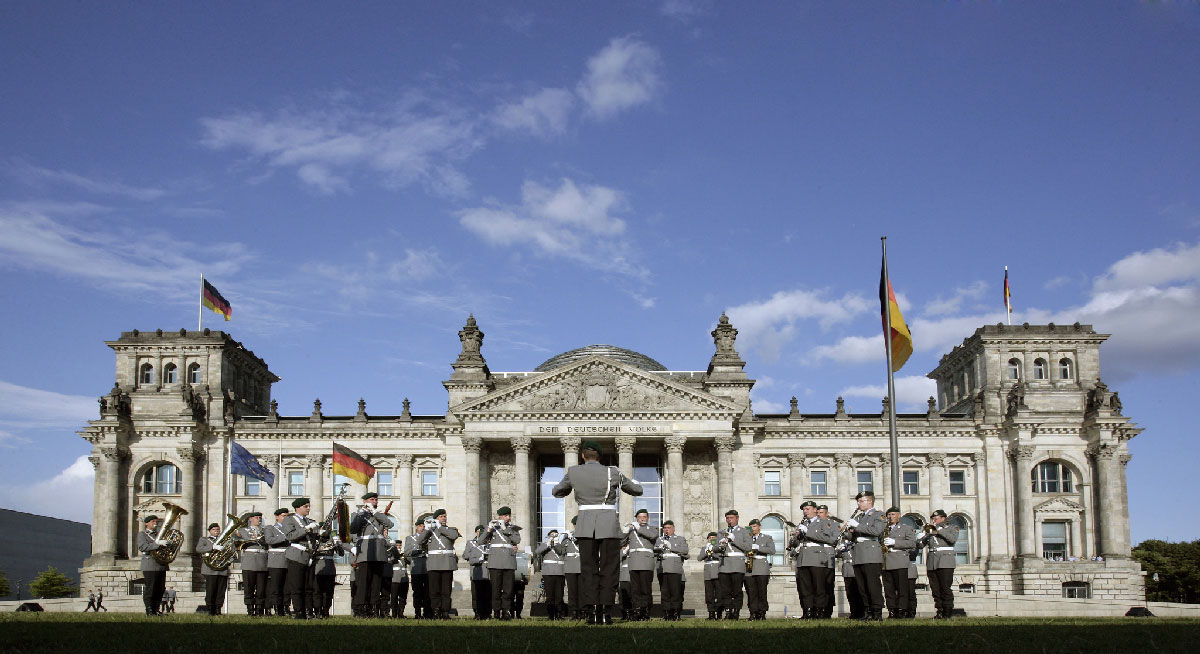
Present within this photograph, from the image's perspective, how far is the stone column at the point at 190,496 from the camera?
61.3m

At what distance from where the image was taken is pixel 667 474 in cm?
5891

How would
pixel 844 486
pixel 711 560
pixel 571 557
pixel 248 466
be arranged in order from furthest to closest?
pixel 844 486, pixel 248 466, pixel 711 560, pixel 571 557

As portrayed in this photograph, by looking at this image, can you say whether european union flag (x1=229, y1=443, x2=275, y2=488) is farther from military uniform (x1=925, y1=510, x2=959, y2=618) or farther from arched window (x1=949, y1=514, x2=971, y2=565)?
arched window (x1=949, y1=514, x2=971, y2=565)

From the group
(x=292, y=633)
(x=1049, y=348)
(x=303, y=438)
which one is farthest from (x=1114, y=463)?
(x=292, y=633)

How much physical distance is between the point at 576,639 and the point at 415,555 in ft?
43.9

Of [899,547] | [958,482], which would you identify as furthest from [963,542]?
[899,547]

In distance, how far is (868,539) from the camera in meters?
21.3

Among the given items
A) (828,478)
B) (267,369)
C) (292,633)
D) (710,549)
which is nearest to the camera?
(292,633)

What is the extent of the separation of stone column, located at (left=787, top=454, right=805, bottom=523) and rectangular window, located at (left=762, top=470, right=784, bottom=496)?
637mm

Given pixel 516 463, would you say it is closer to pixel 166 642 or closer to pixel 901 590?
pixel 901 590

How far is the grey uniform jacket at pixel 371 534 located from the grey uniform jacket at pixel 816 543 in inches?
324

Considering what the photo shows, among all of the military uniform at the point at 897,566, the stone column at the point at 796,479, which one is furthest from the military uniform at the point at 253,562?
the stone column at the point at 796,479

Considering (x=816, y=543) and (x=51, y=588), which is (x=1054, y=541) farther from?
(x=51, y=588)

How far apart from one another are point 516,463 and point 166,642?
47.0m
